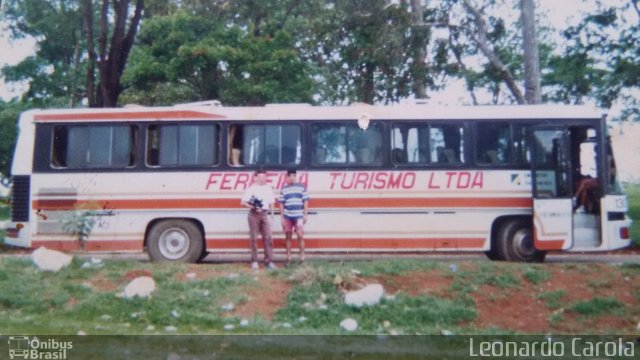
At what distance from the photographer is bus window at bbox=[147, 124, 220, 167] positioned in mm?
13789

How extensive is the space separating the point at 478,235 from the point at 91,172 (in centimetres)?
781

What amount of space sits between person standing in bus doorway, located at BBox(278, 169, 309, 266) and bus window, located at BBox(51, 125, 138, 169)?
132 inches

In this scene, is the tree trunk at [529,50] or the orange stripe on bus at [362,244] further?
the tree trunk at [529,50]

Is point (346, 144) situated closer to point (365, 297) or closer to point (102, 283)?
point (365, 297)

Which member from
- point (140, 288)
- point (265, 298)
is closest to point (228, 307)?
point (265, 298)

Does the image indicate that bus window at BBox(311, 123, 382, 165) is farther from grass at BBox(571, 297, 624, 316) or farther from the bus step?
grass at BBox(571, 297, 624, 316)

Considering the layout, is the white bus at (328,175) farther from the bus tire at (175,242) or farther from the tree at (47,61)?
the tree at (47,61)

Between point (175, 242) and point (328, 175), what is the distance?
338 cm

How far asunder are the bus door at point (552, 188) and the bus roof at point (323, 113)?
1.71 ft

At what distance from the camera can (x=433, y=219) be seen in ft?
44.5

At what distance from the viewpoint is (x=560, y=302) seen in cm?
1029

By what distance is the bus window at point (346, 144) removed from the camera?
45.1 feet

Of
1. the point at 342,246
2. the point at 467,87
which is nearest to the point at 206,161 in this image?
the point at 342,246

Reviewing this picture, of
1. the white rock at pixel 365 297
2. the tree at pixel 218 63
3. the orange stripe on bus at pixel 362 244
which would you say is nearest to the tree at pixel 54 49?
the tree at pixel 218 63
